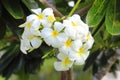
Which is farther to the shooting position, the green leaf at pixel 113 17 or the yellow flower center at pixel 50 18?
the green leaf at pixel 113 17

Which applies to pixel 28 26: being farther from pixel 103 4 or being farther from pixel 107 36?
pixel 107 36

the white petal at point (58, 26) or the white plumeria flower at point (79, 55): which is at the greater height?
the white petal at point (58, 26)

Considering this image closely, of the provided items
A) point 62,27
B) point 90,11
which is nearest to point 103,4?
point 90,11

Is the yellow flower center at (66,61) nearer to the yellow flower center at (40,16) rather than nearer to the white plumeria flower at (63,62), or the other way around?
the white plumeria flower at (63,62)

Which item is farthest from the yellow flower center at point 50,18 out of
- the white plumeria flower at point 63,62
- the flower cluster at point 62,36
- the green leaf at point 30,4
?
the green leaf at point 30,4

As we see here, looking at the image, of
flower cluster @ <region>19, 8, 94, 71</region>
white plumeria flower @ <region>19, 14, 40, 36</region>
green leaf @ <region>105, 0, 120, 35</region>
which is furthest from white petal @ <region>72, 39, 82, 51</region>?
green leaf @ <region>105, 0, 120, 35</region>

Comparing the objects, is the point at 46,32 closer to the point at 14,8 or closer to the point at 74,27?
the point at 74,27

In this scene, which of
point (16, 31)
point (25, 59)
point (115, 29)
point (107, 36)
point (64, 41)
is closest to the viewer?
point (64, 41)

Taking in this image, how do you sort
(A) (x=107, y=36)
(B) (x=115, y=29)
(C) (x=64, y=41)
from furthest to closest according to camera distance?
(A) (x=107, y=36), (B) (x=115, y=29), (C) (x=64, y=41)
